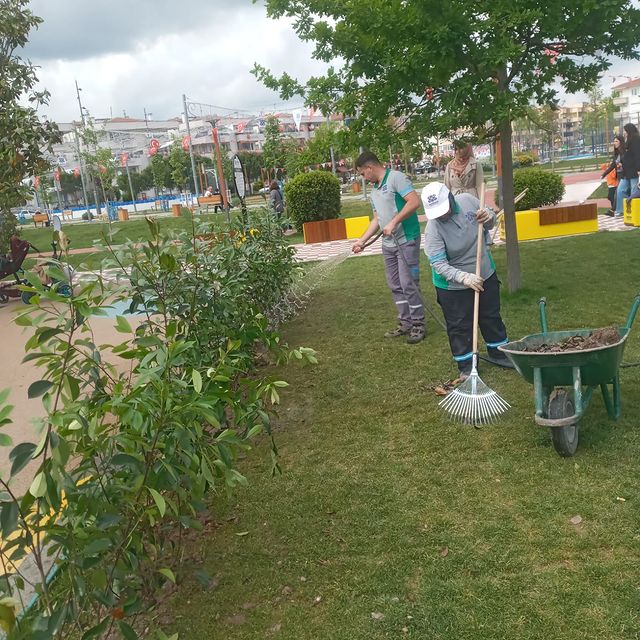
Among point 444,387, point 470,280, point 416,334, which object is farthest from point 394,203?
point 444,387

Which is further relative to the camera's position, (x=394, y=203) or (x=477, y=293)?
(x=394, y=203)

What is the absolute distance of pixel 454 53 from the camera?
5566mm

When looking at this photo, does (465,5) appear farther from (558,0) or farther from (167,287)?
(167,287)

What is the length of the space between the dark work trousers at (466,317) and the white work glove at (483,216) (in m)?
0.44

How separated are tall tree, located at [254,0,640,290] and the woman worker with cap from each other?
1457 mm

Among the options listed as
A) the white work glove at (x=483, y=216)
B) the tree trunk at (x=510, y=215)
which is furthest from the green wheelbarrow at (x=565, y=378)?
the tree trunk at (x=510, y=215)

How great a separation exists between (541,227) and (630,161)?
5.97 ft

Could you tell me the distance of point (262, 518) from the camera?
3.25 m

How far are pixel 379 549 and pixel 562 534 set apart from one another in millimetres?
789

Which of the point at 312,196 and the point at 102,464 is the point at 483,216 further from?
the point at 312,196

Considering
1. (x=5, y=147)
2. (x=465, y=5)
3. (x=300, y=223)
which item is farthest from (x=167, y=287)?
(x=300, y=223)

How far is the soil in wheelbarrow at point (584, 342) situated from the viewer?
349 cm

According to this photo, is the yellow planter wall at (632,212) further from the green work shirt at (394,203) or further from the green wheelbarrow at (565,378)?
the green wheelbarrow at (565,378)

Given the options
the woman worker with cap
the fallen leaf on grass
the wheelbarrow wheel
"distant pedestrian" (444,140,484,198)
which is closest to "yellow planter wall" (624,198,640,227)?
"distant pedestrian" (444,140,484,198)
